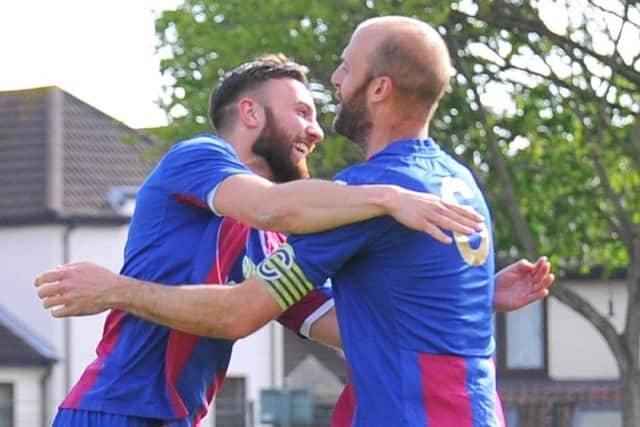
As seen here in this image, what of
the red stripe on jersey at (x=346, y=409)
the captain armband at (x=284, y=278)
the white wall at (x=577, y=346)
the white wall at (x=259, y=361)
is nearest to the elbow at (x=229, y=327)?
the captain armband at (x=284, y=278)

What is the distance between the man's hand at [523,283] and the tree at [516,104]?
13.0m

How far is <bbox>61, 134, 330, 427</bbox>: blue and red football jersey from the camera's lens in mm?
6004

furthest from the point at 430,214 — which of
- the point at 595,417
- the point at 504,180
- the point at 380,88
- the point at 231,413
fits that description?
the point at 231,413

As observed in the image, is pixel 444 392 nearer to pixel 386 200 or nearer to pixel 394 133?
pixel 386 200

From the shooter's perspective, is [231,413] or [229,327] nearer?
[229,327]

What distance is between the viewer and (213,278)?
5.98 m

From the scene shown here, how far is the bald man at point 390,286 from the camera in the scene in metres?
5.39

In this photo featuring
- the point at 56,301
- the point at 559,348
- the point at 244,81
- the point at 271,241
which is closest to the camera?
the point at 56,301

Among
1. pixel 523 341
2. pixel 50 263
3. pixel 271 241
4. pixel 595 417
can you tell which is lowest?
pixel 271 241

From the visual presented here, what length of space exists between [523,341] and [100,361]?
34.2 meters

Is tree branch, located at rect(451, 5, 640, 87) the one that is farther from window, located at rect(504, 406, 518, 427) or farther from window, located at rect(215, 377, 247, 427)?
window, located at rect(504, 406, 518, 427)

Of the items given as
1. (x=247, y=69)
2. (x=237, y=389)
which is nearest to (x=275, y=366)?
(x=237, y=389)

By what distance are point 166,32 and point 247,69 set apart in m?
14.6

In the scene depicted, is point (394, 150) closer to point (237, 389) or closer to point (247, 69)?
point (247, 69)
